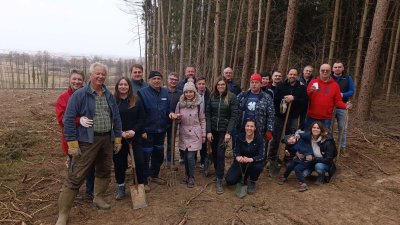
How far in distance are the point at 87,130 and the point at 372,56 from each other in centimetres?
835

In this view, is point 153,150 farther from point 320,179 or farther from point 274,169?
point 320,179

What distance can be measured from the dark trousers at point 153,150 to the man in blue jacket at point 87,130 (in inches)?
36.9

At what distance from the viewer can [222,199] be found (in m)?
5.00

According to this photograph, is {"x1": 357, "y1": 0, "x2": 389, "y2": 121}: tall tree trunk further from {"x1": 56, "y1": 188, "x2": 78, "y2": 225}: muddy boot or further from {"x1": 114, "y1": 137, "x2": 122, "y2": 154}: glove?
{"x1": 56, "y1": 188, "x2": 78, "y2": 225}: muddy boot

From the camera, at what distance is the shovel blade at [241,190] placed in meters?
5.10

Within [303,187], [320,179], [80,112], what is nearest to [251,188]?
[303,187]

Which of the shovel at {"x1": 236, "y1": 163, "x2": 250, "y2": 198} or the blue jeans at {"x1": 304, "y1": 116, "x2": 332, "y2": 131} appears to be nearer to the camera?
the shovel at {"x1": 236, "y1": 163, "x2": 250, "y2": 198}

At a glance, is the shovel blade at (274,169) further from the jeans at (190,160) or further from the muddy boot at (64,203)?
the muddy boot at (64,203)

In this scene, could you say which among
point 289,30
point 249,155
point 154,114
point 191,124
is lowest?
point 249,155

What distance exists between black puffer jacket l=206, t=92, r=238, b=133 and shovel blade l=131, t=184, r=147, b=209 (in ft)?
5.02

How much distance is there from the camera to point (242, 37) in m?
18.6

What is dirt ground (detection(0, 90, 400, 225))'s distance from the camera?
4332 mm

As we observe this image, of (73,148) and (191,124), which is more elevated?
(191,124)

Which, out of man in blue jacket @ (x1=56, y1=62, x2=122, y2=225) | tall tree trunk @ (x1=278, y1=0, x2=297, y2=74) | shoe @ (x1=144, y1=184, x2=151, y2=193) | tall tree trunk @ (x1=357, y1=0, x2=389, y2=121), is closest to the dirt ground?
shoe @ (x1=144, y1=184, x2=151, y2=193)
